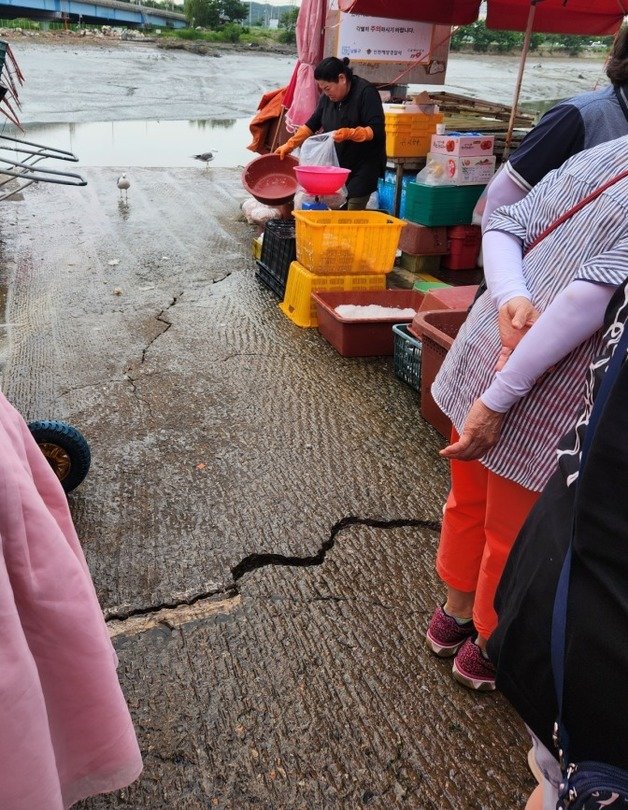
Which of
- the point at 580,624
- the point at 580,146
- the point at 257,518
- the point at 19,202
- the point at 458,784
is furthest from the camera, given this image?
the point at 19,202

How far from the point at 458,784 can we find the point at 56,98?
2217 centimetres

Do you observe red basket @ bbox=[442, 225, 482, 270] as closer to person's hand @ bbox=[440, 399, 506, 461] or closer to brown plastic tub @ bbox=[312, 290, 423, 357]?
brown plastic tub @ bbox=[312, 290, 423, 357]

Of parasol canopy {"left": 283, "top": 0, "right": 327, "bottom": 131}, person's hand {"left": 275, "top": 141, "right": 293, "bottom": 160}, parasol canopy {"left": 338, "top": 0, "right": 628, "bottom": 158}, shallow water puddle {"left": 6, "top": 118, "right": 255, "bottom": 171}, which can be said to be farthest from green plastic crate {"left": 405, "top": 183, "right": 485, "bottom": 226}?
shallow water puddle {"left": 6, "top": 118, "right": 255, "bottom": 171}

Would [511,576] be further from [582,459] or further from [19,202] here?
[19,202]

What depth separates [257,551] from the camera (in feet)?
9.62

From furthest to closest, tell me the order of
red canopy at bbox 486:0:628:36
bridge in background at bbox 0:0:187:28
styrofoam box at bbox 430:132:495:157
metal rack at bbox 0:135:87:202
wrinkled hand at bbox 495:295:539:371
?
1. bridge in background at bbox 0:0:187:28
2. red canopy at bbox 486:0:628:36
3. styrofoam box at bbox 430:132:495:157
4. metal rack at bbox 0:135:87:202
5. wrinkled hand at bbox 495:295:539:371

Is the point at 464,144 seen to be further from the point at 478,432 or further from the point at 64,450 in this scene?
the point at 478,432

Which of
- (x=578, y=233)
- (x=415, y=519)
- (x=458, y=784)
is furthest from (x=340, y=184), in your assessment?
(x=458, y=784)

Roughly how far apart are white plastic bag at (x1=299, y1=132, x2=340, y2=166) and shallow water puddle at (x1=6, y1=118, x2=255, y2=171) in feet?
20.9

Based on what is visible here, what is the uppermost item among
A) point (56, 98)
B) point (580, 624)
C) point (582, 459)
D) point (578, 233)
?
point (578, 233)

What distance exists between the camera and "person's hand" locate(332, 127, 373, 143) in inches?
228

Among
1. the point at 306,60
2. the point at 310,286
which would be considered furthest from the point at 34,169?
the point at 306,60

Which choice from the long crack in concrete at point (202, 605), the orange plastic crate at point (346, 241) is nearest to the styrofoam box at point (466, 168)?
the orange plastic crate at point (346, 241)

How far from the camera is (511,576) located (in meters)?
1.26
